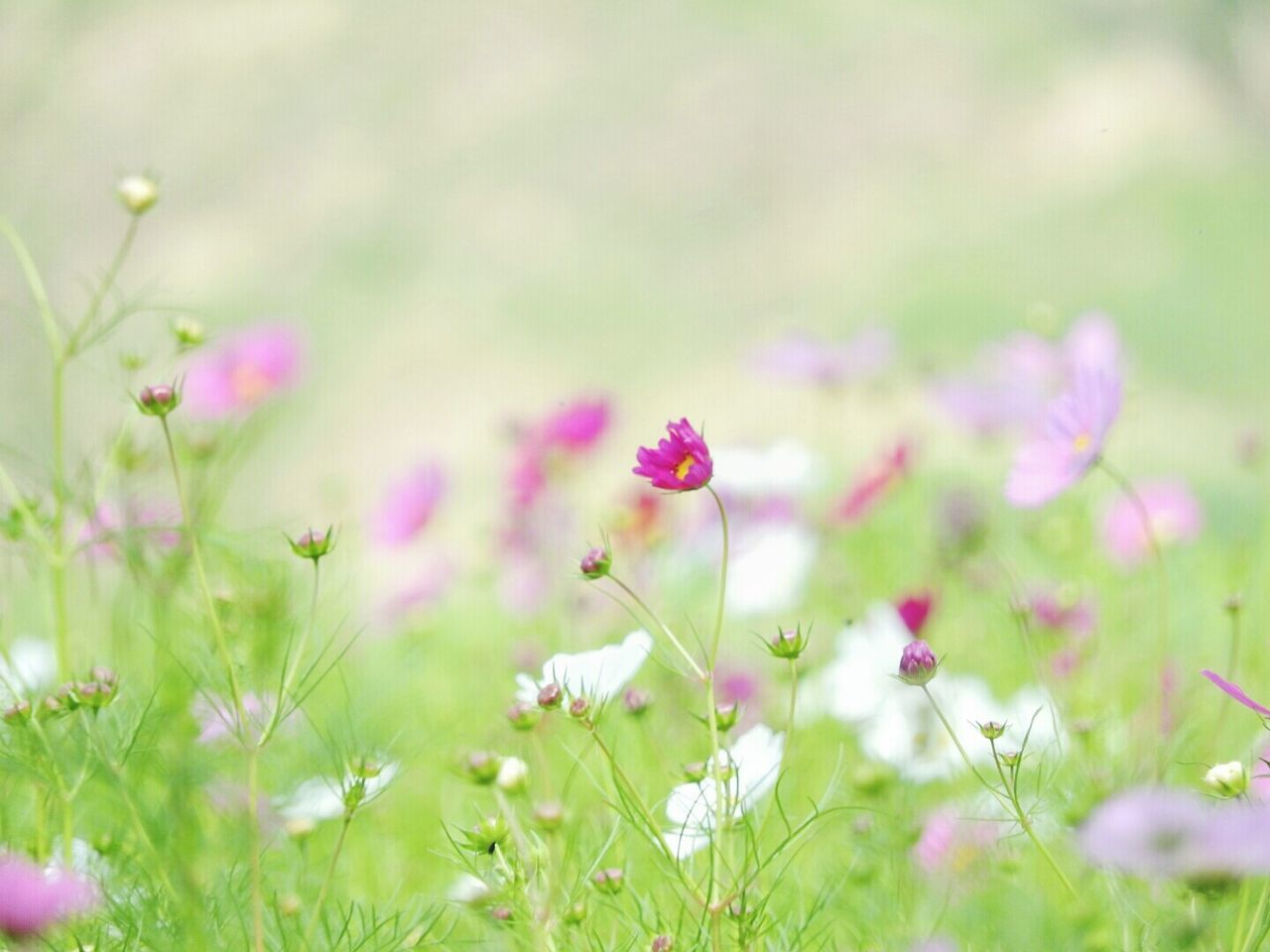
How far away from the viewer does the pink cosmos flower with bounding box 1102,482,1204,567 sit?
1077 mm

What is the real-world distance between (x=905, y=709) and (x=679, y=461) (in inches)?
13.2

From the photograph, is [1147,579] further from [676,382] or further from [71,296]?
[71,296]

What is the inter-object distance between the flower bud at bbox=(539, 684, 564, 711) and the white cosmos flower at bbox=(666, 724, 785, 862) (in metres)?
0.05

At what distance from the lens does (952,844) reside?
647 mm

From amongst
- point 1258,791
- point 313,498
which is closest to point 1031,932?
point 1258,791

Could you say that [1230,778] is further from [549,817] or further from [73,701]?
[73,701]

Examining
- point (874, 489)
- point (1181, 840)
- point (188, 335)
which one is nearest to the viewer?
point (1181, 840)

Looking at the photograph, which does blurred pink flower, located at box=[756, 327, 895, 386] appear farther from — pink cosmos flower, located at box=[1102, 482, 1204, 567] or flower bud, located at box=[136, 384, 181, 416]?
flower bud, located at box=[136, 384, 181, 416]

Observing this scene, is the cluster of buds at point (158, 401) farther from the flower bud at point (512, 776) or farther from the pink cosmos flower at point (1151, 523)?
the pink cosmos flower at point (1151, 523)

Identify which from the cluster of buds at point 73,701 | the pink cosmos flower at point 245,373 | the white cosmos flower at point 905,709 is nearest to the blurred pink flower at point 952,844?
the white cosmos flower at point 905,709

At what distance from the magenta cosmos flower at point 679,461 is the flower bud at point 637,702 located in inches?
3.5

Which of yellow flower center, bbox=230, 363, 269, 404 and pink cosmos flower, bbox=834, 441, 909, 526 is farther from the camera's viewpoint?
yellow flower center, bbox=230, 363, 269, 404

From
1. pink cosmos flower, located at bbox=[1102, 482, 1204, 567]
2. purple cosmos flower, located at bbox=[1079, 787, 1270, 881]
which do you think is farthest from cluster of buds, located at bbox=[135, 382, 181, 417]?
pink cosmos flower, located at bbox=[1102, 482, 1204, 567]

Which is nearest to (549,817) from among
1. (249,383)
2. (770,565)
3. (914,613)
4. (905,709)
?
(914,613)
